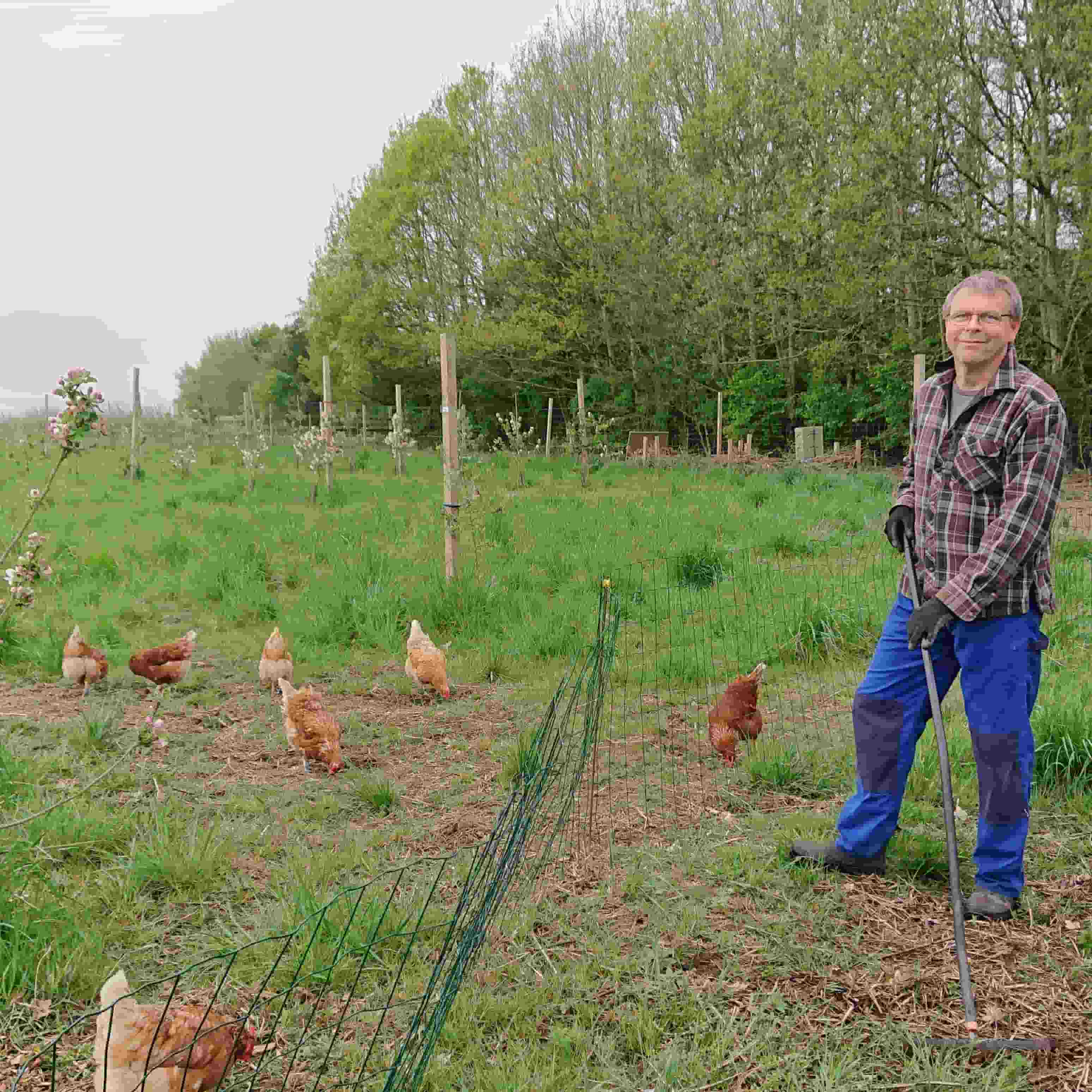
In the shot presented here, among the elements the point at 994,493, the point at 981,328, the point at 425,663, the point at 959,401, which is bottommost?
the point at 425,663

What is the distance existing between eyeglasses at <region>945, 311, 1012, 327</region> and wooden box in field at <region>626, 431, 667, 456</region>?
→ 16.1 meters

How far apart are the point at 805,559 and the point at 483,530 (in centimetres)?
298

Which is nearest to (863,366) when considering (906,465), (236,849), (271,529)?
(271,529)

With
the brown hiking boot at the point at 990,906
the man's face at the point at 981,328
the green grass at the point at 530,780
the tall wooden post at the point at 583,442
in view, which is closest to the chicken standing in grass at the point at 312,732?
the green grass at the point at 530,780

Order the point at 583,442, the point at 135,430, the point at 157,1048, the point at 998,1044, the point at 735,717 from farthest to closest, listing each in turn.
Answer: the point at 135,430
the point at 583,442
the point at 735,717
the point at 998,1044
the point at 157,1048

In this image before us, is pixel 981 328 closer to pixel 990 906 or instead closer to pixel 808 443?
pixel 990 906

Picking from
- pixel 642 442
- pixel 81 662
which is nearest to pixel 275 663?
pixel 81 662

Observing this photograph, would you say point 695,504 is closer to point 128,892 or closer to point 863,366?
point 128,892

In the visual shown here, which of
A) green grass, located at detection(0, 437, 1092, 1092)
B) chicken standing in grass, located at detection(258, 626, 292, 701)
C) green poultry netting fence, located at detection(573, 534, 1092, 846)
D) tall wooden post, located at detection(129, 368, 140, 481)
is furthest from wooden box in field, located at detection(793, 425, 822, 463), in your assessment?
chicken standing in grass, located at detection(258, 626, 292, 701)

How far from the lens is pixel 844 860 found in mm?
2979

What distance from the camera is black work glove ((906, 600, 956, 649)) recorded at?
8.68ft

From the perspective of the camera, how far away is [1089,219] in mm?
12992

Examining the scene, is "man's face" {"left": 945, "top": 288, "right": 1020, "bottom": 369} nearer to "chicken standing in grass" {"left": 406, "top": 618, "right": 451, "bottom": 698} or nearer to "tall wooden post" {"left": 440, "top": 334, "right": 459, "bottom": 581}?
"chicken standing in grass" {"left": 406, "top": 618, "right": 451, "bottom": 698}

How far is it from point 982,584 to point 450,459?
16.5 ft
